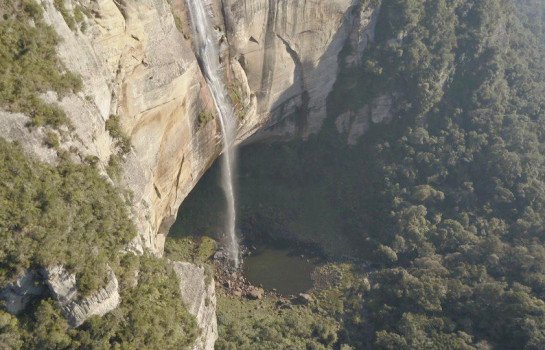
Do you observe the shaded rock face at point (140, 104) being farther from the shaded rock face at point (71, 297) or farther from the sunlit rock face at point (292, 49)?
the sunlit rock face at point (292, 49)

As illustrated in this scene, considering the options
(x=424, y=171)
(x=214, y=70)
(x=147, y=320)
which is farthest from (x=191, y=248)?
(x=424, y=171)

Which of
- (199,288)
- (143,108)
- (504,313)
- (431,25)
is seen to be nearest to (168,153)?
(143,108)

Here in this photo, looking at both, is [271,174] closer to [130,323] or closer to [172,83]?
[172,83]

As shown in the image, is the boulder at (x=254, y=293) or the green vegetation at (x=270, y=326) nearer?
the green vegetation at (x=270, y=326)

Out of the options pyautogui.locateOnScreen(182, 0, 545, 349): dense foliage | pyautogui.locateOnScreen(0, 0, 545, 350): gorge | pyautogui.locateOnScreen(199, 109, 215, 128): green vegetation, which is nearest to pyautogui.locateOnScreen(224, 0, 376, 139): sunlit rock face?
pyautogui.locateOnScreen(0, 0, 545, 350): gorge

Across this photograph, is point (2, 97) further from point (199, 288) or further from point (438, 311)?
point (438, 311)

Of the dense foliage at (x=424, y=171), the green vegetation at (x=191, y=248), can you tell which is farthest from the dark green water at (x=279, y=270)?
the green vegetation at (x=191, y=248)

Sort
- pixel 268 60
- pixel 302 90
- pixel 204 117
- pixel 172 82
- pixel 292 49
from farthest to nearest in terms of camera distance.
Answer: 1. pixel 302 90
2. pixel 292 49
3. pixel 268 60
4. pixel 204 117
5. pixel 172 82
